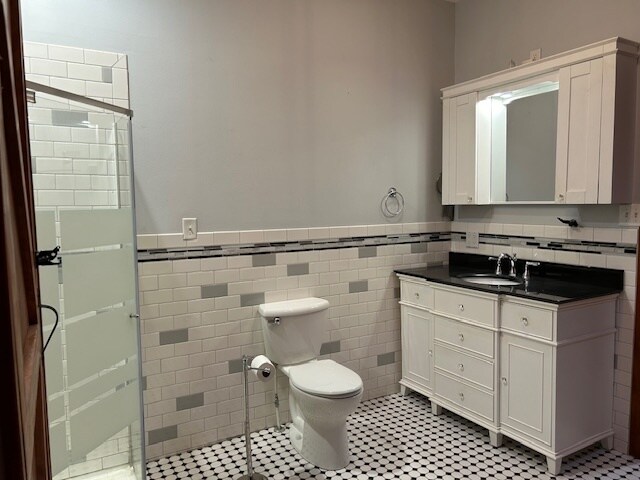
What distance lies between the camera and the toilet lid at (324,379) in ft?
7.90

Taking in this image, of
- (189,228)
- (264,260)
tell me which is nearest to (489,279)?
(264,260)

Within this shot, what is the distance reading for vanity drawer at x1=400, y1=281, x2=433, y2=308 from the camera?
307 cm

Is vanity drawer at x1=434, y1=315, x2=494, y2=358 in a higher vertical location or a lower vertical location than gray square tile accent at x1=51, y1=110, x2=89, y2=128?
lower

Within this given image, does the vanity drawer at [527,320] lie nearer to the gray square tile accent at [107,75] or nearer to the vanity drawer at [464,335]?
the vanity drawer at [464,335]

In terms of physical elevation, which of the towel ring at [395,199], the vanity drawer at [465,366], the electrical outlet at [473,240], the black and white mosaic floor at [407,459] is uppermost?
the towel ring at [395,199]

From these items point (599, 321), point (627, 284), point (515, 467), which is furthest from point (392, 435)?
point (627, 284)

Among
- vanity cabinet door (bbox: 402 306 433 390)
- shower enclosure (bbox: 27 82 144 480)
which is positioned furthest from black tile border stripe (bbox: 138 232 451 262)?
vanity cabinet door (bbox: 402 306 433 390)

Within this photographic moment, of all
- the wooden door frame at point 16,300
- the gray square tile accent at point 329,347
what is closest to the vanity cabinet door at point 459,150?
the gray square tile accent at point 329,347

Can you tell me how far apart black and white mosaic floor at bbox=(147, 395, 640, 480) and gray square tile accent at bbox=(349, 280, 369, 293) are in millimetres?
854

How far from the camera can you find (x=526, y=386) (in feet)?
8.11

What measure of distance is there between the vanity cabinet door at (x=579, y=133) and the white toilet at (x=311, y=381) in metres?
1.54

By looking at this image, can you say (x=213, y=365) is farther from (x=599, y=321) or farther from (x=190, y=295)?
(x=599, y=321)

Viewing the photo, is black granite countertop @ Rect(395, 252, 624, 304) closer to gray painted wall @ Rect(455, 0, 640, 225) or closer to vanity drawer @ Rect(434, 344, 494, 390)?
gray painted wall @ Rect(455, 0, 640, 225)

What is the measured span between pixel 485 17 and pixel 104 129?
261 centimetres
